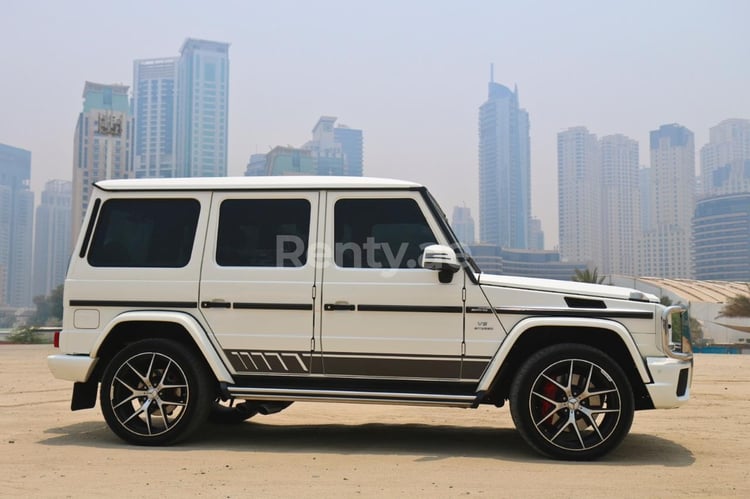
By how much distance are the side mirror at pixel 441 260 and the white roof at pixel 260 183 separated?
675 millimetres

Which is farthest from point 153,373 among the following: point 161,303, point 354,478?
point 354,478

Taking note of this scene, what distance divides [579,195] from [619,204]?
9.55 metres

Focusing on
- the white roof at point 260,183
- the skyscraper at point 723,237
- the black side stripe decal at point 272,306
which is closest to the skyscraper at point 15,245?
the skyscraper at point 723,237

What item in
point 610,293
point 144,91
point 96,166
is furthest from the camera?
point 144,91

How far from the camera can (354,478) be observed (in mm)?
5098

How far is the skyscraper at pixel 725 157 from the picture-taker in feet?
582

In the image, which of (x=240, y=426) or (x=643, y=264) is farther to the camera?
(x=643, y=264)

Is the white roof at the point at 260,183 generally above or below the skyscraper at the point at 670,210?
below

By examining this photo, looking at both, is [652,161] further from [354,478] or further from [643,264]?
[354,478]

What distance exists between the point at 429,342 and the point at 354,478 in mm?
→ 1344

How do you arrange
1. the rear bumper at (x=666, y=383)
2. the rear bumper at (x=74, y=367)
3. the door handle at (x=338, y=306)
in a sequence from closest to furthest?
the rear bumper at (x=666, y=383) → the door handle at (x=338, y=306) → the rear bumper at (x=74, y=367)

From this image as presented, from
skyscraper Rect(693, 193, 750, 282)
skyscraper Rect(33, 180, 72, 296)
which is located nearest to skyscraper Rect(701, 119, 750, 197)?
skyscraper Rect(693, 193, 750, 282)

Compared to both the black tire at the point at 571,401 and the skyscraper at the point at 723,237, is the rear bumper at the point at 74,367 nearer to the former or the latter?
the black tire at the point at 571,401

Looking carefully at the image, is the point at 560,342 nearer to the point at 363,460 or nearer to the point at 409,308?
the point at 409,308
